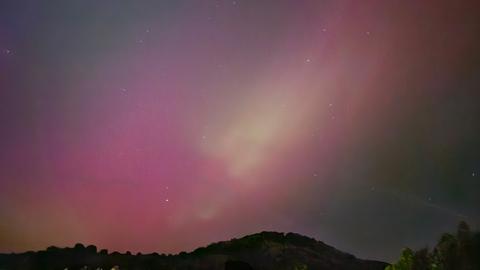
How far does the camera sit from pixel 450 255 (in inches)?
3189

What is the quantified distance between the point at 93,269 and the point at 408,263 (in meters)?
106

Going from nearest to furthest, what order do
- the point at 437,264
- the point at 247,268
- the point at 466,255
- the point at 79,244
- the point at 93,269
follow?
the point at 466,255 → the point at 437,264 → the point at 247,268 → the point at 93,269 → the point at 79,244

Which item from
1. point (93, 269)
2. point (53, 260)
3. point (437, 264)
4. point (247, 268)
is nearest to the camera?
point (437, 264)

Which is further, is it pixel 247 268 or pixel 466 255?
pixel 247 268

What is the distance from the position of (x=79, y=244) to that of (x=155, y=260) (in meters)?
31.9

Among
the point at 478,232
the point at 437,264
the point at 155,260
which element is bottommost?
the point at 437,264

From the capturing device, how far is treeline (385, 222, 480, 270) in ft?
256

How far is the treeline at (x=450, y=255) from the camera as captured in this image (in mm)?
78062

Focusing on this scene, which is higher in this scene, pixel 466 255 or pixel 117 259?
pixel 117 259

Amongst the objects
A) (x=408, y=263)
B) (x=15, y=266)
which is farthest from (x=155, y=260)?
(x=408, y=263)

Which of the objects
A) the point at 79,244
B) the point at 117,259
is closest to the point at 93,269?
the point at 117,259

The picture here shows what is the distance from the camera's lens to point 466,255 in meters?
78.4

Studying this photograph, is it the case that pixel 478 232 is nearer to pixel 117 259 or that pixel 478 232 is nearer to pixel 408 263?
pixel 408 263

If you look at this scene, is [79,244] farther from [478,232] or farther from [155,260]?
[478,232]
